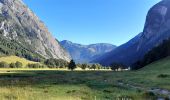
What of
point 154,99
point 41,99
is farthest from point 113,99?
point 41,99

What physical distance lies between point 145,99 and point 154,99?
125 inches

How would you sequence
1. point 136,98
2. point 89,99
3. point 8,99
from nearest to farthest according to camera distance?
point 8,99, point 89,99, point 136,98

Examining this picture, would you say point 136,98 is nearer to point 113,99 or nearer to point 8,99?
point 113,99

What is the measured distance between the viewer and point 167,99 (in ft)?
138

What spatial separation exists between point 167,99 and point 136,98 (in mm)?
4811

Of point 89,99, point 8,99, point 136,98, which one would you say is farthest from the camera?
point 136,98

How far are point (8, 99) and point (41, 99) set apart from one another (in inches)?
106

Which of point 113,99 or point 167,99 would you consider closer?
point 113,99

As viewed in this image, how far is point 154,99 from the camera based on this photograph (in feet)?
136

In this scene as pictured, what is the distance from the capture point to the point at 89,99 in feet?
121

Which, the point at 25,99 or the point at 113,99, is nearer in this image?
the point at 25,99

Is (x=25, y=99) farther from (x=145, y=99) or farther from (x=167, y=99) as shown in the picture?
(x=167, y=99)

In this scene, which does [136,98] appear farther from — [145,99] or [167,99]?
[167,99]

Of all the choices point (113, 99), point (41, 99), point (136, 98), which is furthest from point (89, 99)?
point (41, 99)
